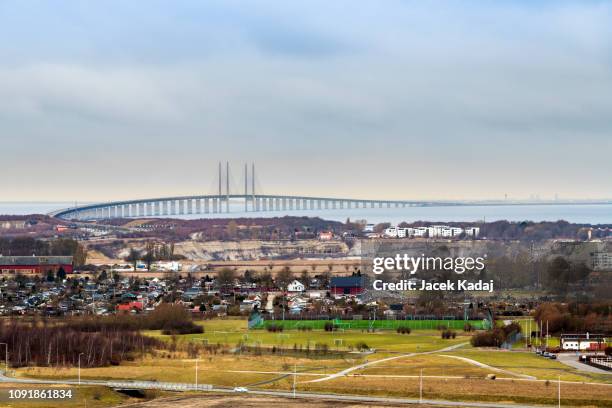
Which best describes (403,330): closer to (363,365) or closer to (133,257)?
(363,365)

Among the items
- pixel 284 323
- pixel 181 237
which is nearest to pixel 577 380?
pixel 284 323

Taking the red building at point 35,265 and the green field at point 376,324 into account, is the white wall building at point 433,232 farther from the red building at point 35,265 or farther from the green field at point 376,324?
the green field at point 376,324

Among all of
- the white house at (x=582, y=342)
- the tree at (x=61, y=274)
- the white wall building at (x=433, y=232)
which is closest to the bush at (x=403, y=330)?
the white house at (x=582, y=342)

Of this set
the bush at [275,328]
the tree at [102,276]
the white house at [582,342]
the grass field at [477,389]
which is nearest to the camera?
the grass field at [477,389]

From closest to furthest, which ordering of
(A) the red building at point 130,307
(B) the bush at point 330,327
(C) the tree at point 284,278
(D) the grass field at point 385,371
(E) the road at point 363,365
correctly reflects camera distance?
1. (D) the grass field at point 385,371
2. (E) the road at point 363,365
3. (B) the bush at point 330,327
4. (A) the red building at point 130,307
5. (C) the tree at point 284,278

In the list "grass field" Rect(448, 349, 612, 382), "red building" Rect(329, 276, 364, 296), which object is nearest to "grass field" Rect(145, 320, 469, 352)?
"grass field" Rect(448, 349, 612, 382)

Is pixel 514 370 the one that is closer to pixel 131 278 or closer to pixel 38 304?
pixel 38 304

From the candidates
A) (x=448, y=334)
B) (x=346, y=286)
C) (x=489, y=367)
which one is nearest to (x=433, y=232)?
(x=346, y=286)
